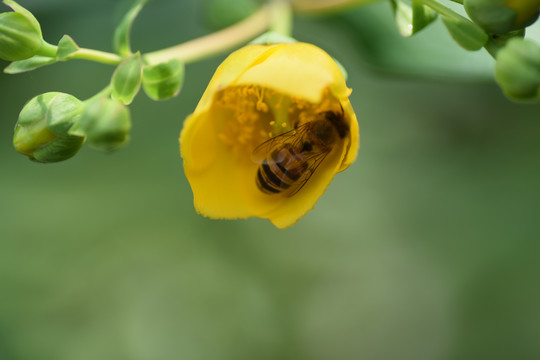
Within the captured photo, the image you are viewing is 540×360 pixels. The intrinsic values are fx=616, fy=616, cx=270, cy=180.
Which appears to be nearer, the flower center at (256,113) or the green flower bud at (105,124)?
the green flower bud at (105,124)

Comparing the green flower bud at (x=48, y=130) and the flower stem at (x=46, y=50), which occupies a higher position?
the flower stem at (x=46, y=50)

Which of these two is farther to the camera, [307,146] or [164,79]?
[307,146]

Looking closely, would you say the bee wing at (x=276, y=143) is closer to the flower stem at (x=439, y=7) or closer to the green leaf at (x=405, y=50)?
the flower stem at (x=439, y=7)

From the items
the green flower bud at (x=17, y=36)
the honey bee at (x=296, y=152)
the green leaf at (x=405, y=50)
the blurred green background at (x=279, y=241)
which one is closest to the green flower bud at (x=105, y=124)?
the green flower bud at (x=17, y=36)

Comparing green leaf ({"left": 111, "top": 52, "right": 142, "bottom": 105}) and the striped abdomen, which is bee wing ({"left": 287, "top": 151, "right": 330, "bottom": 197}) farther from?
green leaf ({"left": 111, "top": 52, "right": 142, "bottom": 105})

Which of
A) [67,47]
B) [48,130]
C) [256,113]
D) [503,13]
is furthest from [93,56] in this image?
[503,13]

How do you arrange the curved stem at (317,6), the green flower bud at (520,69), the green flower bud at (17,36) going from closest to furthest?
the green flower bud at (520,69)
the green flower bud at (17,36)
the curved stem at (317,6)

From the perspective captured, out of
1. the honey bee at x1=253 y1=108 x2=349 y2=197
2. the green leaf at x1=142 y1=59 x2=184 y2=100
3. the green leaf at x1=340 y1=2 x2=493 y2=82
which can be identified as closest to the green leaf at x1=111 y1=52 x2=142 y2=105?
the green leaf at x1=142 y1=59 x2=184 y2=100

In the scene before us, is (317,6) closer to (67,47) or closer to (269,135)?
(269,135)
